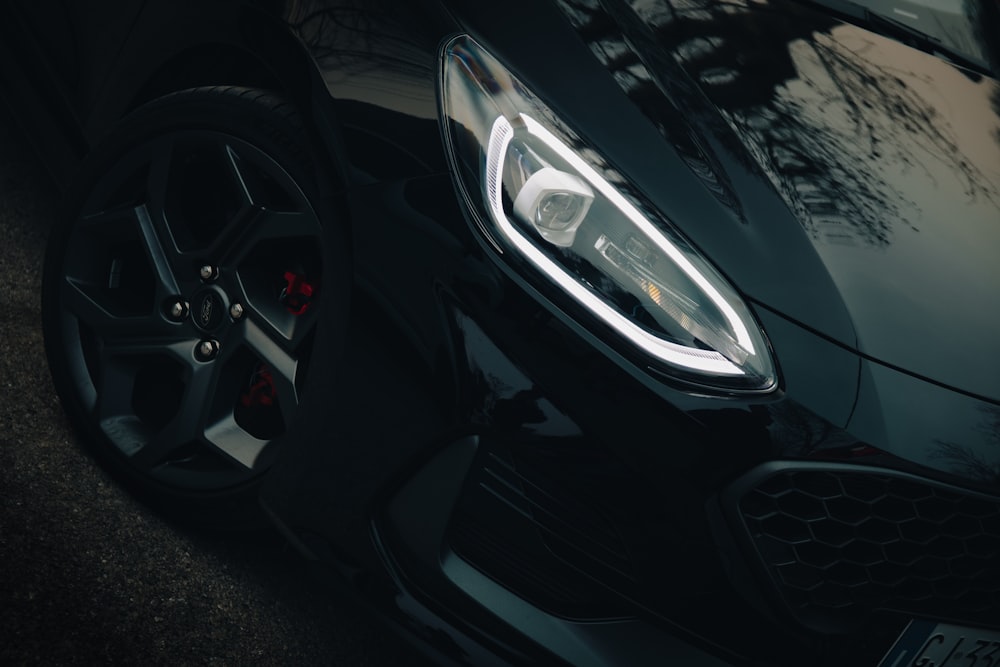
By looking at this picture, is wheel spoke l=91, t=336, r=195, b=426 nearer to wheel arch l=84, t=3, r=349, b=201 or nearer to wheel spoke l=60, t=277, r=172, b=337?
wheel spoke l=60, t=277, r=172, b=337

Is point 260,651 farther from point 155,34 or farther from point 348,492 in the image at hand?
point 155,34

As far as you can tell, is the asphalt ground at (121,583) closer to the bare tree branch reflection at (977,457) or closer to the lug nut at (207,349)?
the lug nut at (207,349)

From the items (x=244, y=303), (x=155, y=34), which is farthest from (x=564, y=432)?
(x=155, y=34)

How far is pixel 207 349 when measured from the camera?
1.76 metres

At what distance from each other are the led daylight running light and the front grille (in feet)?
0.55

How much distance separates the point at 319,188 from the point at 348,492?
1.52 feet

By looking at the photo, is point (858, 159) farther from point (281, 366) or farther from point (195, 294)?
point (195, 294)

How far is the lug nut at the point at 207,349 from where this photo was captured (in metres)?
1.75

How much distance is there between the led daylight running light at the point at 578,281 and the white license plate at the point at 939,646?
488 millimetres

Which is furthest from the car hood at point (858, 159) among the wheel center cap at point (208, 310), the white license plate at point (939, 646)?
the wheel center cap at point (208, 310)

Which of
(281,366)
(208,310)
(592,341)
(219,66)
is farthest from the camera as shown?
(219,66)

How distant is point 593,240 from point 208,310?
2.50ft

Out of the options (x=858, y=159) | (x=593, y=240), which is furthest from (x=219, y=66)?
(x=858, y=159)

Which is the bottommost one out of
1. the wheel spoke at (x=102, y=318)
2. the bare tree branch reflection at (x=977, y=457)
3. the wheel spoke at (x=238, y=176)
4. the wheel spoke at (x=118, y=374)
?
the wheel spoke at (x=118, y=374)
